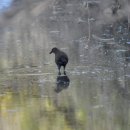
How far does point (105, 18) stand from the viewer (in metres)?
34.2

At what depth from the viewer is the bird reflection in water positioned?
13680 millimetres

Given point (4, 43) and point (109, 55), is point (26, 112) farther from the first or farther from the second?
point (4, 43)

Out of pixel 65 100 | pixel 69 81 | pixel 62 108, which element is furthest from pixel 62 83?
pixel 62 108

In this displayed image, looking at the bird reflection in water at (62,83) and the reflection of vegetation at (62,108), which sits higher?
the bird reflection in water at (62,83)

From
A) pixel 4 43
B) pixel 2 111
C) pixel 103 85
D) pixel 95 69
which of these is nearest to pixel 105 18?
pixel 4 43

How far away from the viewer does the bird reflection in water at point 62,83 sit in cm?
1368

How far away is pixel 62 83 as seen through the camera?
46.8ft

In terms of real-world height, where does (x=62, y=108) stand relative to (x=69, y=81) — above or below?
below

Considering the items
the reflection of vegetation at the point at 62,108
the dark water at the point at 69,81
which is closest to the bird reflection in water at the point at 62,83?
the dark water at the point at 69,81

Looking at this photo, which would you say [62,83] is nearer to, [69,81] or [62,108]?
[69,81]

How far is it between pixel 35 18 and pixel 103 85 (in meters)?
25.6

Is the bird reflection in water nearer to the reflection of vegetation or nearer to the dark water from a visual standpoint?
the dark water

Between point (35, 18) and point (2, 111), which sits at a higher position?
point (35, 18)

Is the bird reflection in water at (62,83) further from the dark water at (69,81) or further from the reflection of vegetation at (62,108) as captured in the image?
the reflection of vegetation at (62,108)
